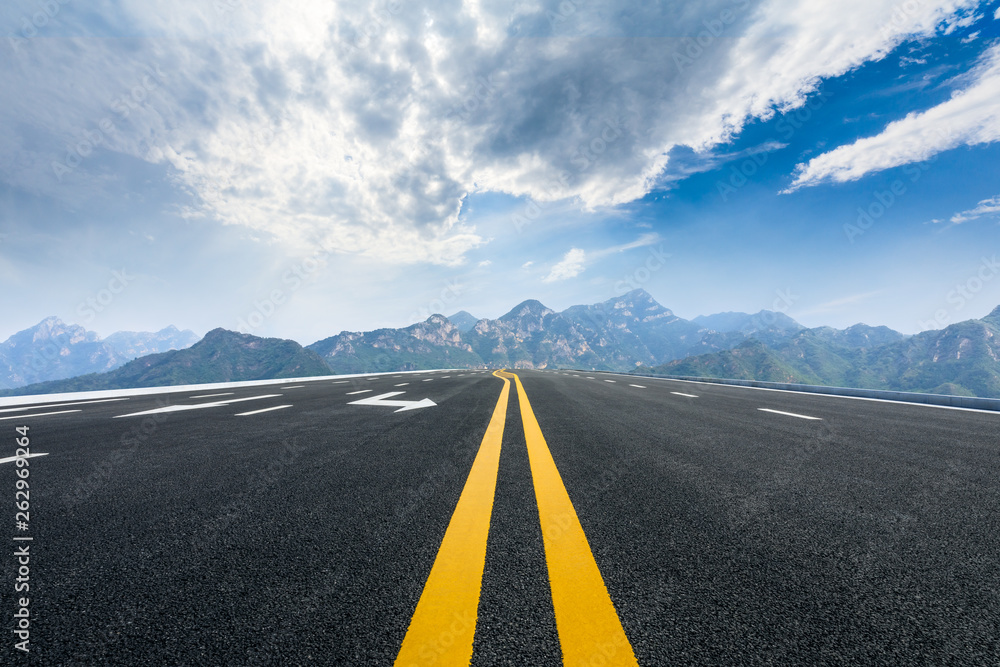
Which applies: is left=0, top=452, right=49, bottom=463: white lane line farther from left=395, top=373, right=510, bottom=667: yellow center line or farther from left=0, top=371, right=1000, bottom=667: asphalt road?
left=395, top=373, right=510, bottom=667: yellow center line

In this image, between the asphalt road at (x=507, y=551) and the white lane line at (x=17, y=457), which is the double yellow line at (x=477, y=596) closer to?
the asphalt road at (x=507, y=551)

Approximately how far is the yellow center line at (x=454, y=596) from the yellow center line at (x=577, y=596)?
0.98ft

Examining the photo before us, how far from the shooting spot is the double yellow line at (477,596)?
116 centimetres

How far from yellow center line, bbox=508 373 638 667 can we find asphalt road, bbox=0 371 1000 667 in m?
0.04

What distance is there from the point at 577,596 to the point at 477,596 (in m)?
0.37

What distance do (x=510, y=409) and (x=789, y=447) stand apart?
13.7 feet

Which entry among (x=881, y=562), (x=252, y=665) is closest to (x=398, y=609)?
(x=252, y=665)

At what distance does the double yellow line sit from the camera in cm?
116

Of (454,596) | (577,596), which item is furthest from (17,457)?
(577,596)

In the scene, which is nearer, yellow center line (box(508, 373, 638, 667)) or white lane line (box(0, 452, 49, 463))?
yellow center line (box(508, 373, 638, 667))

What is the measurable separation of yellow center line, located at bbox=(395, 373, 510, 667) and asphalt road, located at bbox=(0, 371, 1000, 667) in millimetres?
39

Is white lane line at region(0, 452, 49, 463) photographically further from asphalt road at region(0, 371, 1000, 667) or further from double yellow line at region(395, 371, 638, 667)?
double yellow line at region(395, 371, 638, 667)

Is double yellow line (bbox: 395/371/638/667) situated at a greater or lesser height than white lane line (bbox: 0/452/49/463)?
lesser

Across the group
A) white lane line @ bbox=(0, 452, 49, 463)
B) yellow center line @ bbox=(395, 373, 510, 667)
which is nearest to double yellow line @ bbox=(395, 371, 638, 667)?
yellow center line @ bbox=(395, 373, 510, 667)
